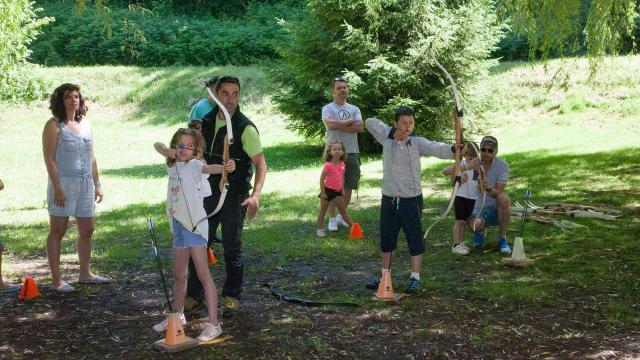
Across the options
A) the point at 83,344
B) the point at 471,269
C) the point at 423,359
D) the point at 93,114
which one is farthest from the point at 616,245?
the point at 93,114

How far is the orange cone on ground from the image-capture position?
6344 millimetres

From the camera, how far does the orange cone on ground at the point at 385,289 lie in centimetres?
634

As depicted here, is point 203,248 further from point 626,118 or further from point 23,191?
point 626,118

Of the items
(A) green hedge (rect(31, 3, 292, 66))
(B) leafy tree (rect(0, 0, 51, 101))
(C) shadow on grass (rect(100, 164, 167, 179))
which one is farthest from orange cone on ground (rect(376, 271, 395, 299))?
(A) green hedge (rect(31, 3, 292, 66))

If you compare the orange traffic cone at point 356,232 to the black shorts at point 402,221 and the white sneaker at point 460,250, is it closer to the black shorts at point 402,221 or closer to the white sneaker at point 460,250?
the white sneaker at point 460,250

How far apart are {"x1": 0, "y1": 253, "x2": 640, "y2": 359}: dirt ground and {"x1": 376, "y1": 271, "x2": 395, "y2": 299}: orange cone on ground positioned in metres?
0.13

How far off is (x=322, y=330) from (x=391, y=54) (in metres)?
12.4

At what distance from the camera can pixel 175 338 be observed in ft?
17.0

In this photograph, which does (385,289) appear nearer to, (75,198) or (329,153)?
(75,198)

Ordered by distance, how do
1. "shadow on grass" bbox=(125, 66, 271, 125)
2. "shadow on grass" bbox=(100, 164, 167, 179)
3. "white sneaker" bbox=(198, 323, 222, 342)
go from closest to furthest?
"white sneaker" bbox=(198, 323, 222, 342) < "shadow on grass" bbox=(100, 164, 167, 179) < "shadow on grass" bbox=(125, 66, 271, 125)

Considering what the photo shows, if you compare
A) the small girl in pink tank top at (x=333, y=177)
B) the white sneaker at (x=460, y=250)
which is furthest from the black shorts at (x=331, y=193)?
the white sneaker at (x=460, y=250)

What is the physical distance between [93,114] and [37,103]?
2341mm

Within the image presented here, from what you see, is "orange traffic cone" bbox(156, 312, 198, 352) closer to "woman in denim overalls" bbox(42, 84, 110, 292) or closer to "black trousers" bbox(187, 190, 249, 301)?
"black trousers" bbox(187, 190, 249, 301)

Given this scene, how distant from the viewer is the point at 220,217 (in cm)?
589
